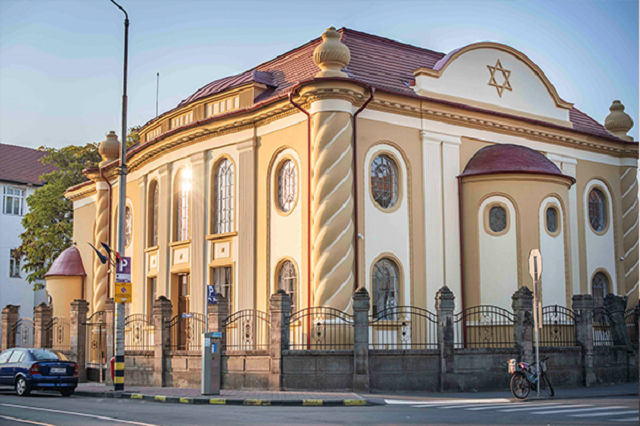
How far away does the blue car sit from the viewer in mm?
19625

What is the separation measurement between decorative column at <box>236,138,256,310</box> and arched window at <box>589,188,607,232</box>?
1311 centimetres

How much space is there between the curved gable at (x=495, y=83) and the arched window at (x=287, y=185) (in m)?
4.81

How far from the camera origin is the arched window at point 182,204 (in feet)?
90.2

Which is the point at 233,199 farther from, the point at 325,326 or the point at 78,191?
the point at 78,191

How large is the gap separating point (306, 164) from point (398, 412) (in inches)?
408

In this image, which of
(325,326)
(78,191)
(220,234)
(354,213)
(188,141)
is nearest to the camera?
(325,326)

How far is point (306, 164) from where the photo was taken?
899 inches

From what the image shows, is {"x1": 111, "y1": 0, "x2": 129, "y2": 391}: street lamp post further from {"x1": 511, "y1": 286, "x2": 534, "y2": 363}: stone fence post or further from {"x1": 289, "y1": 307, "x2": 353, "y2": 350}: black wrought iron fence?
{"x1": 511, "y1": 286, "x2": 534, "y2": 363}: stone fence post

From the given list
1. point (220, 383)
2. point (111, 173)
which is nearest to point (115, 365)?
point (220, 383)

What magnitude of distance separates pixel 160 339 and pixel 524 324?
10453mm

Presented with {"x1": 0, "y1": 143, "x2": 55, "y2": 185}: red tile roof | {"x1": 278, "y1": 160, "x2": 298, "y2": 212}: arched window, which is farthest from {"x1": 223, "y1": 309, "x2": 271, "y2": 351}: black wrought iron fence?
{"x1": 0, "y1": 143, "x2": 55, "y2": 185}: red tile roof

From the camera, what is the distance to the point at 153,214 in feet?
98.3

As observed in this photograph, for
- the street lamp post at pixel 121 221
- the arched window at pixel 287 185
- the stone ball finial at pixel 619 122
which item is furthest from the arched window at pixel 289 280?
the stone ball finial at pixel 619 122

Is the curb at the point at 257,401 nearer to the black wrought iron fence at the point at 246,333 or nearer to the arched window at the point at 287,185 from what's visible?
the black wrought iron fence at the point at 246,333
